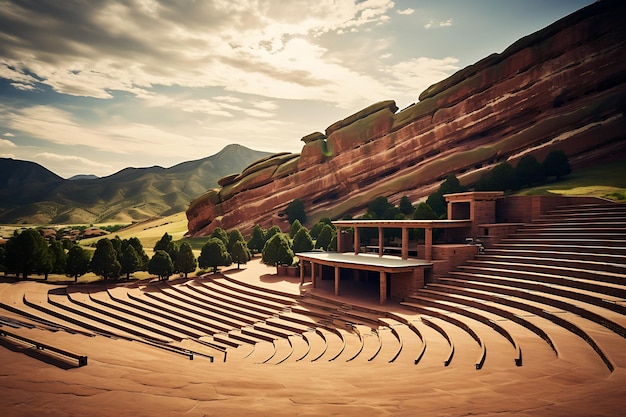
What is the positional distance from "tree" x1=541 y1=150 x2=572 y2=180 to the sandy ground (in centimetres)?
3528

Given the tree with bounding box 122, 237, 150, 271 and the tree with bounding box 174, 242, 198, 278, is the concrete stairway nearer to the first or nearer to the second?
the tree with bounding box 174, 242, 198, 278

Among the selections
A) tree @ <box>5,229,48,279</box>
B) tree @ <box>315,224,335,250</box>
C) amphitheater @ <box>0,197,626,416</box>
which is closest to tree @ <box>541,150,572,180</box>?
amphitheater @ <box>0,197,626,416</box>

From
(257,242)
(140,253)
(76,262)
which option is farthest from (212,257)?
(257,242)

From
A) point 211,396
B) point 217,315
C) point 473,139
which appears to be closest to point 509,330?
point 211,396

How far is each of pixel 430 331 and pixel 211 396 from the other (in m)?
11.4

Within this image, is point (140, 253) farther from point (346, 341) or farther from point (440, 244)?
point (440, 244)

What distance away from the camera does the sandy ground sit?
215 inches

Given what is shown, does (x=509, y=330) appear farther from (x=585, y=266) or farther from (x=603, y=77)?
(x=603, y=77)

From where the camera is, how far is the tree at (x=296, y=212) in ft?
193

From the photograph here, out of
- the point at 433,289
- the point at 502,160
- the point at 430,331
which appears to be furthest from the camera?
the point at 502,160

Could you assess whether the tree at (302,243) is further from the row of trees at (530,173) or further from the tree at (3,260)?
the tree at (3,260)

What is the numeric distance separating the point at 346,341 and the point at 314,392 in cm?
993

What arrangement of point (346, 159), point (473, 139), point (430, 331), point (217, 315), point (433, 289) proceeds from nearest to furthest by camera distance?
point (430, 331)
point (433, 289)
point (217, 315)
point (473, 139)
point (346, 159)

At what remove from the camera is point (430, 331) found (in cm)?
1562
